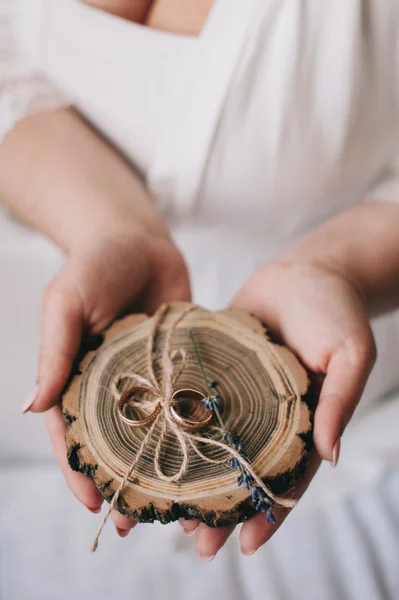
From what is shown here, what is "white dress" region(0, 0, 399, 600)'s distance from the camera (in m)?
0.51

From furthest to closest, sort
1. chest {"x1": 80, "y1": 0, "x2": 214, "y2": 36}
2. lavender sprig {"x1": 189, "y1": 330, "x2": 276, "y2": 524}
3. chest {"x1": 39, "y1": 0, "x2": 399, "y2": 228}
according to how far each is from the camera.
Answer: chest {"x1": 80, "y1": 0, "x2": 214, "y2": 36} < chest {"x1": 39, "y1": 0, "x2": 399, "y2": 228} < lavender sprig {"x1": 189, "y1": 330, "x2": 276, "y2": 524}

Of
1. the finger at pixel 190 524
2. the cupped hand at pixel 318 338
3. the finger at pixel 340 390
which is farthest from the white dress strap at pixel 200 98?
the finger at pixel 190 524

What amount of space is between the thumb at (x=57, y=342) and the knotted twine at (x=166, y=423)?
0.15 ft

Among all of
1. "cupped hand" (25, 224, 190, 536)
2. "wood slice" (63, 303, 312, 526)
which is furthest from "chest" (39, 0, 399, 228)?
"wood slice" (63, 303, 312, 526)

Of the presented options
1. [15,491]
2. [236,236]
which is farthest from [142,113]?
[15,491]

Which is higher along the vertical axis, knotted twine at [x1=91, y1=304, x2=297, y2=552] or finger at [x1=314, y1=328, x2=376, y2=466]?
finger at [x1=314, y1=328, x2=376, y2=466]

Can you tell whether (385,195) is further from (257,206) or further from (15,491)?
(15,491)

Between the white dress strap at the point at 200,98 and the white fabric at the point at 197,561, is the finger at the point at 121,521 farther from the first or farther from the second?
the white dress strap at the point at 200,98

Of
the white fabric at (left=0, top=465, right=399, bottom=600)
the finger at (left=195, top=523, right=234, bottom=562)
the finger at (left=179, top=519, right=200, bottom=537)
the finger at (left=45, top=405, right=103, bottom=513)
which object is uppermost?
the finger at (left=195, top=523, right=234, bottom=562)

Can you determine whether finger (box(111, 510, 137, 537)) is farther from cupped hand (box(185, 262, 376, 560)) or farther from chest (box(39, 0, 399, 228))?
chest (box(39, 0, 399, 228))

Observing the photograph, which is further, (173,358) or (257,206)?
(257,206)

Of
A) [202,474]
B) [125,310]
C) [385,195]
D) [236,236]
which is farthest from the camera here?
[236,236]

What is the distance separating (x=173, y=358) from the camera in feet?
1.51

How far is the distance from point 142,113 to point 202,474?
47cm
